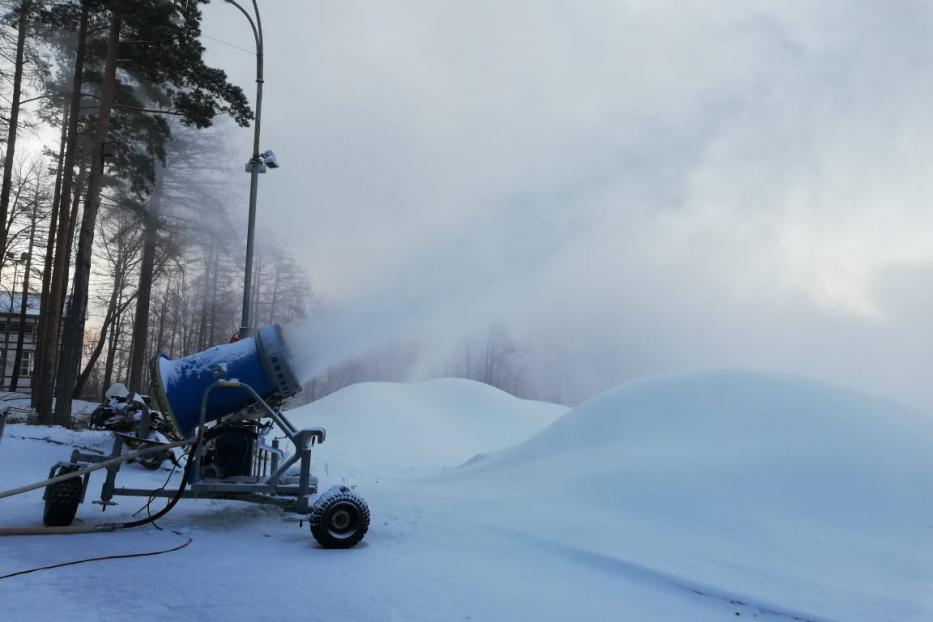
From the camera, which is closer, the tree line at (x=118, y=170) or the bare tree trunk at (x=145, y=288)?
the tree line at (x=118, y=170)

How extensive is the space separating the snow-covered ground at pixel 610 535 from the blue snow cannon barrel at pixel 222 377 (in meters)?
1.29

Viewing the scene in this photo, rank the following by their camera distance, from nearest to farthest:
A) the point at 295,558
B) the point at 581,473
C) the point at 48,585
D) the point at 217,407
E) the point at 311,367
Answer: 1. the point at 48,585
2. the point at 295,558
3. the point at 217,407
4. the point at 311,367
5. the point at 581,473

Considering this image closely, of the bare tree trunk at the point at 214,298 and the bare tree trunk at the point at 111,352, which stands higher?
the bare tree trunk at the point at 214,298

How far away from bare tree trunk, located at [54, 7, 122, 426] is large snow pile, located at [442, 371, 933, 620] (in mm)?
9411

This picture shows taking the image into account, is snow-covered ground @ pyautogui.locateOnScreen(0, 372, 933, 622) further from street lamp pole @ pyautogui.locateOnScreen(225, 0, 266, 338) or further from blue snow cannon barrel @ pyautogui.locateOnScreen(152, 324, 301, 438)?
street lamp pole @ pyautogui.locateOnScreen(225, 0, 266, 338)

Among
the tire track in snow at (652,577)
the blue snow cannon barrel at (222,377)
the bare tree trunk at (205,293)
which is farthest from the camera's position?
the bare tree trunk at (205,293)

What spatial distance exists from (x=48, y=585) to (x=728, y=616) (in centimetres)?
507

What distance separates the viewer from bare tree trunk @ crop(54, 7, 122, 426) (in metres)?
13.1

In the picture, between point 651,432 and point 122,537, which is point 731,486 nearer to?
point 651,432

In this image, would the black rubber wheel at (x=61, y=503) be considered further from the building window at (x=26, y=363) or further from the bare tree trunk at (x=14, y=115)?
the building window at (x=26, y=363)

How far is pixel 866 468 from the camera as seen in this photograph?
6492 mm

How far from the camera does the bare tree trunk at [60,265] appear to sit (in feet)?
48.9

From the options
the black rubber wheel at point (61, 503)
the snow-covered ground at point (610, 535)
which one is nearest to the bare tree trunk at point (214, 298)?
the snow-covered ground at point (610, 535)

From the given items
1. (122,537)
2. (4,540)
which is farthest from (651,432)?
(4,540)
